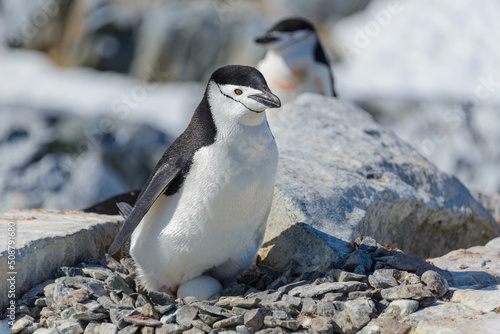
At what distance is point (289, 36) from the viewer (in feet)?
20.8

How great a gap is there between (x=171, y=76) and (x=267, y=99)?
1262cm

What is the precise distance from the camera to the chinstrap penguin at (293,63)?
6250 millimetres

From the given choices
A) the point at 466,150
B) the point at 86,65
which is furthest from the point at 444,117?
the point at 86,65

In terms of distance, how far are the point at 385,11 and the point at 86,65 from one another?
7025mm

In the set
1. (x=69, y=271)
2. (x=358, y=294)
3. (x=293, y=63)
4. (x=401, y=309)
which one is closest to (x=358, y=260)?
(x=358, y=294)

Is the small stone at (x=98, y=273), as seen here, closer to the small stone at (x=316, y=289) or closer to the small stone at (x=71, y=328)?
the small stone at (x=71, y=328)

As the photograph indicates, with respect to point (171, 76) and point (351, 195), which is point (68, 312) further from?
point (171, 76)

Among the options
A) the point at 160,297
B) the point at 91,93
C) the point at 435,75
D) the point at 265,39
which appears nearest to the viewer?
the point at 160,297

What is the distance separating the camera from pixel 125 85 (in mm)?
15242

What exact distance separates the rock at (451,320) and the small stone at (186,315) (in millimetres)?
812

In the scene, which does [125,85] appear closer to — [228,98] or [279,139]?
[279,139]

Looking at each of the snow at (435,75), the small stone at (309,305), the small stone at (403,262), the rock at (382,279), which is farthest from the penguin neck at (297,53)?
the snow at (435,75)

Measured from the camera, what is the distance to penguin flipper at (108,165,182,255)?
276cm

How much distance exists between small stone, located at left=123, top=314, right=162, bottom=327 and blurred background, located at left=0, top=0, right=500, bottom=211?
717cm
